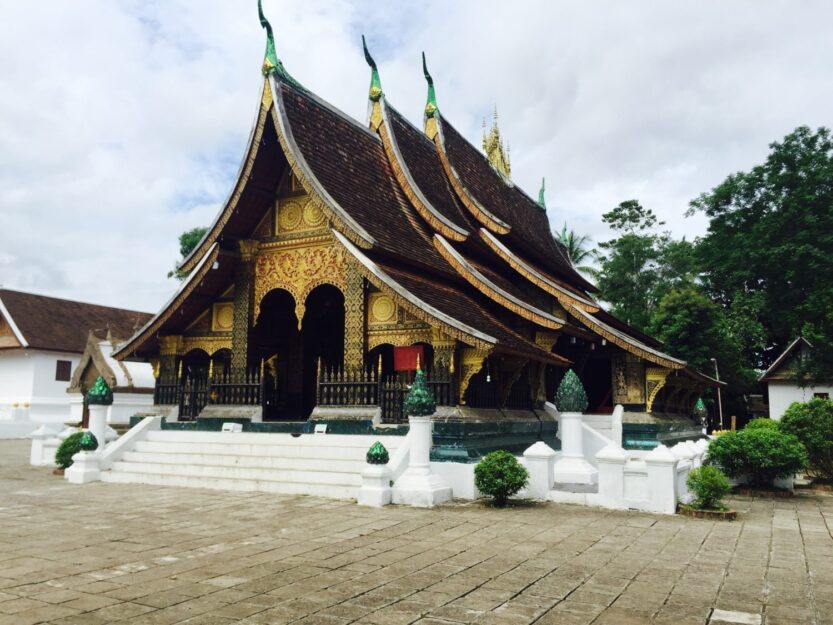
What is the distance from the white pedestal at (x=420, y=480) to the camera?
28.5ft

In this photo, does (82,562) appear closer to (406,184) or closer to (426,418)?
(426,418)

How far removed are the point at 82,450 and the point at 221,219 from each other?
447 cm

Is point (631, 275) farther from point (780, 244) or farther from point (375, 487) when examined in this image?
point (375, 487)

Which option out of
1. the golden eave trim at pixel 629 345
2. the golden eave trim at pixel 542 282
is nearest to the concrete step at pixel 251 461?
the golden eave trim at pixel 542 282

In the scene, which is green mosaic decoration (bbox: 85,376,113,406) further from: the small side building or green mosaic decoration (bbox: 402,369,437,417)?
the small side building

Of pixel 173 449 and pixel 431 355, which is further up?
pixel 431 355

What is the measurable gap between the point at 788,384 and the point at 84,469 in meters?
28.3

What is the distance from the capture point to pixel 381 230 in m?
12.2

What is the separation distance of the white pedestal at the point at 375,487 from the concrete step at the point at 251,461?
0.89m

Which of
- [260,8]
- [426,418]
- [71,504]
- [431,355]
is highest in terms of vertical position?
[260,8]

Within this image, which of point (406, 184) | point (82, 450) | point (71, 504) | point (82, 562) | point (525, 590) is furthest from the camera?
point (406, 184)

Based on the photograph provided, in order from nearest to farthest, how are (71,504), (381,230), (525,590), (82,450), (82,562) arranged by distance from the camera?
(525,590) → (82,562) → (71,504) → (82,450) → (381,230)

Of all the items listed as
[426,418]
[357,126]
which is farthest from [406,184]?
[426,418]

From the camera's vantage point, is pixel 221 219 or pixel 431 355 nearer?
pixel 431 355
